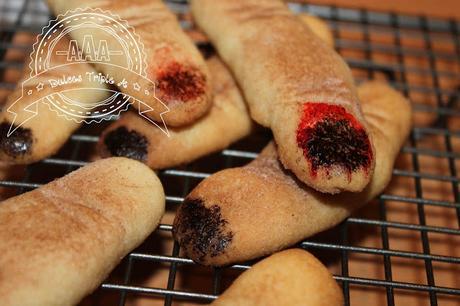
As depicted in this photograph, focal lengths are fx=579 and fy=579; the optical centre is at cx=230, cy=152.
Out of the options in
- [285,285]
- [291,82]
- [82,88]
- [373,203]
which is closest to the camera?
[285,285]

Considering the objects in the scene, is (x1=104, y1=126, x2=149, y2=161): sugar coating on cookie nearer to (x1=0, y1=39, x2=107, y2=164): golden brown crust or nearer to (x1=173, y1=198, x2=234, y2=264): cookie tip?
(x1=0, y1=39, x2=107, y2=164): golden brown crust

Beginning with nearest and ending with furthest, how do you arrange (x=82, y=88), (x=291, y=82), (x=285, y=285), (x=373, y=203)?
1. (x=285, y=285)
2. (x=291, y=82)
3. (x=82, y=88)
4. (x=373, y=203)

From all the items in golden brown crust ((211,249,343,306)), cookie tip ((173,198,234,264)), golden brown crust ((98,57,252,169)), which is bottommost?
golden brown crust ((211,249,343,306))

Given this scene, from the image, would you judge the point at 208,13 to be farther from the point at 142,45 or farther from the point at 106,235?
the point at 106,235

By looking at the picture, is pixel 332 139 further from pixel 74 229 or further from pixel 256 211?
pixel 74 229

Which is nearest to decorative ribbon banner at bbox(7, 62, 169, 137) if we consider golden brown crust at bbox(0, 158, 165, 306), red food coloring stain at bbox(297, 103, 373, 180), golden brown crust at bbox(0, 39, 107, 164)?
golden brown crust at bbox(0, 39, 107, 164)

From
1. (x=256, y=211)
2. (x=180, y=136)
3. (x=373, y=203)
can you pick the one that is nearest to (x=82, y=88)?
(x=180, y=136)

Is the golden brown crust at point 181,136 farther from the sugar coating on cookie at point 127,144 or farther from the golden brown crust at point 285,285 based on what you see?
the golden brown crust at point 285,285

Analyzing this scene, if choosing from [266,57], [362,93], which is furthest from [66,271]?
[362,93]
